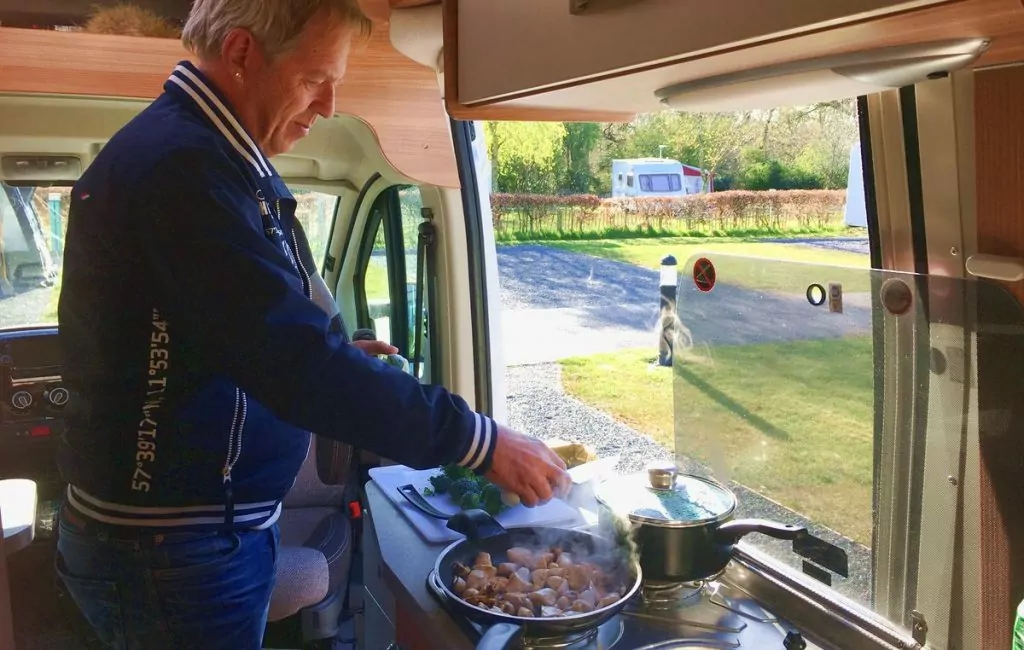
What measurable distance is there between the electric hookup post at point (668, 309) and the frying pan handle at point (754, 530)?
395 mm

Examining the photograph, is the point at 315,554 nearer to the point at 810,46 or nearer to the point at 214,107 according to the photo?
the point at 214,107

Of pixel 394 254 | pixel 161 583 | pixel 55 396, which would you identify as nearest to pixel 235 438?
pixel 161 583

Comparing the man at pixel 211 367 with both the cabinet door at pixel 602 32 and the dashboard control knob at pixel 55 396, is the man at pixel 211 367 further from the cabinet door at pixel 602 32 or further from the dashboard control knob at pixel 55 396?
the dashboard control knob at pixel 55 396

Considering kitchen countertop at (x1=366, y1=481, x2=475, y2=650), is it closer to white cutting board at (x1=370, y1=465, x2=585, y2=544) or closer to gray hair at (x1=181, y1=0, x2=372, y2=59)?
white cutting board at (x1=370, y1=465, x2=585, y2=544)

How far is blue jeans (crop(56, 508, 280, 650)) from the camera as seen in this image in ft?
4.37

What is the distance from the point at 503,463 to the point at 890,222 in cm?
66

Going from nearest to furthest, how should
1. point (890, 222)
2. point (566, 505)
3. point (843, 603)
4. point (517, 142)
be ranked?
point (890, 222)
point (843, 603)
point (566, 505)
point (517, 142)

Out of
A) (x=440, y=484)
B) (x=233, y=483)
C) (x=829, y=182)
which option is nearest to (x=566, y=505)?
(x=440, y=484)

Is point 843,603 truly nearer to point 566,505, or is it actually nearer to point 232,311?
point 566,505

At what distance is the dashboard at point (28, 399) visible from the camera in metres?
3.12

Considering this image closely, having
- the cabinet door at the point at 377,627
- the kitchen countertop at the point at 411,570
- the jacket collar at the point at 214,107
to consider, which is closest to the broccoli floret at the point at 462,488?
the kitchen countertop at the point at 411,570

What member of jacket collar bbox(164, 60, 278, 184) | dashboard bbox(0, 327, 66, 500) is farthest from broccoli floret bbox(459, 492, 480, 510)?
dashboard bbox(0, 327, 66, 500)

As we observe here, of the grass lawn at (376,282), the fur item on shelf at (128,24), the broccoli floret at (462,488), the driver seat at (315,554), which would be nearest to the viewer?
the broccoli floret at (462,488)

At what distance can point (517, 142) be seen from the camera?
2426 mm
